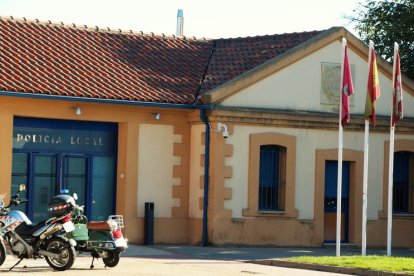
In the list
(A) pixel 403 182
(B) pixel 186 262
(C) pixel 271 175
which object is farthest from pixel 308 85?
(B) pixel 186 262

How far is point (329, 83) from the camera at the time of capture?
29.1 m

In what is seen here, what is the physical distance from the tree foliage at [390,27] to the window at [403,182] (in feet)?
15.4

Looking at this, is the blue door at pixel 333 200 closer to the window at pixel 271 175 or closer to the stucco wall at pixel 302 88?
the window at pixel 271 175

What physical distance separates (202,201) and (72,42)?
5374 mm

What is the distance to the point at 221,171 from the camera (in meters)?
27.5

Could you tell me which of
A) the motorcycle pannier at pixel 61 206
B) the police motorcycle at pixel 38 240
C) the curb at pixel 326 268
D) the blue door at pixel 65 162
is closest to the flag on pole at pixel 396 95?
the curb at pixel 326 268

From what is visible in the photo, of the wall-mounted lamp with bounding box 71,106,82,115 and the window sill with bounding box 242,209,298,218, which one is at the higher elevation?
the wall-mounted lamp with bounding box 71,106,82,115

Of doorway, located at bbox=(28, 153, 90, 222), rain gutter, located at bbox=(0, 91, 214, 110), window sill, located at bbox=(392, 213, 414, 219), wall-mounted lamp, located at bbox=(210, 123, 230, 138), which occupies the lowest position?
window sill, located at bbox=(392, 213, 414, 219)

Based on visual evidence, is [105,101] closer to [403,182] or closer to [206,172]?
[206,172]

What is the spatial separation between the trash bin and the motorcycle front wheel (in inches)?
302

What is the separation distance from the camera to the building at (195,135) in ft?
86.5

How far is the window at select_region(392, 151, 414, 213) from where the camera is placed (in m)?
30.3

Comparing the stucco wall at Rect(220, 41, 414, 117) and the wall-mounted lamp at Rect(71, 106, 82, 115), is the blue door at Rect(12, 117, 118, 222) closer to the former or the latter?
the wall-mounted lamp at Rect(71, 106, 82, 115)

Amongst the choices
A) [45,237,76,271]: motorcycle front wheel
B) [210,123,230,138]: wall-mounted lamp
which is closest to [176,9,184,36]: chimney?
[210,123,230,138]: wall-mounted lamp
